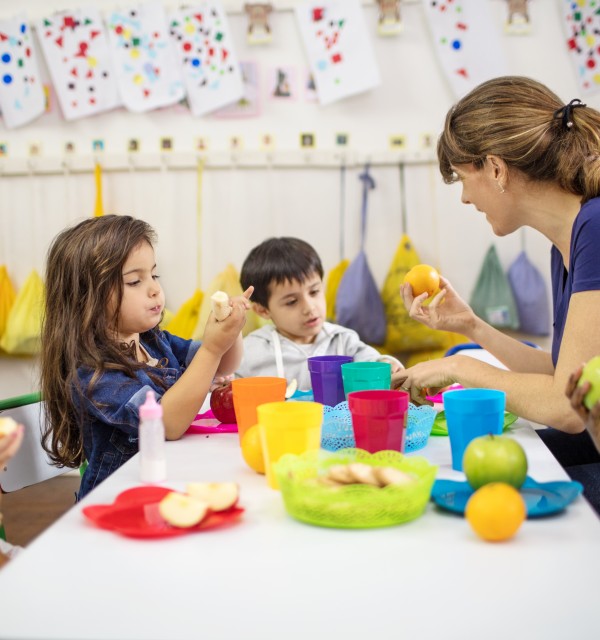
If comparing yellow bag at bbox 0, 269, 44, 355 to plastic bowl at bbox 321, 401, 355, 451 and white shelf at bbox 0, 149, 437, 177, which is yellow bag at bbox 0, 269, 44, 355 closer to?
white shelf at bbox 0, 149, 437, 177

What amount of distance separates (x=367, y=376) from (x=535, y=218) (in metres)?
0.55

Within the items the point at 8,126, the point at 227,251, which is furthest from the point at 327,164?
the point at 8,126

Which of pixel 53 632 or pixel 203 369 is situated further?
pixel 203 369

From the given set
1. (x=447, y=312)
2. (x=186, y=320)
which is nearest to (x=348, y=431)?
(x=447, y=312)

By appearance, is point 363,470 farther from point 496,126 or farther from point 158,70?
point 158,70

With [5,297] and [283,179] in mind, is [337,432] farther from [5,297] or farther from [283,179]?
[5,297]

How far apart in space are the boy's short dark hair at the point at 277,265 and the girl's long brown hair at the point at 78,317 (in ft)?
2.23

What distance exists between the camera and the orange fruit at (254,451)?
106cm

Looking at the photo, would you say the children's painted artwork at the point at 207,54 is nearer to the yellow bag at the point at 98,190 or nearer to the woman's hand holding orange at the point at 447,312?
the yellow bag at the point at 98,190

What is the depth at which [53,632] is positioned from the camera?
0.64 metres

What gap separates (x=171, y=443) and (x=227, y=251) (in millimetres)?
1944

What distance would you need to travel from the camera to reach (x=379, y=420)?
1.07 metres

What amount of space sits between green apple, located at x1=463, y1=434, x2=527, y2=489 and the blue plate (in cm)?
2

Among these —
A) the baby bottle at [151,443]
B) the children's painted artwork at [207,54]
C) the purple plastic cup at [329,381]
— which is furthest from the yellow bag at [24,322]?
the baby bottle at [151,443]
